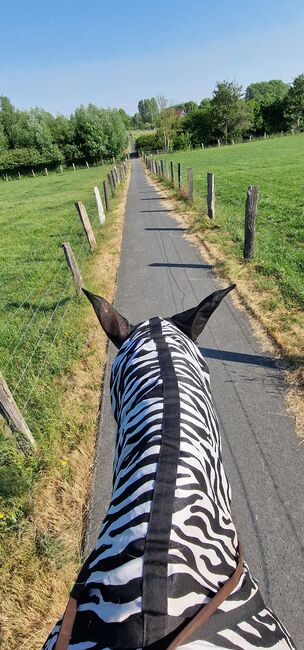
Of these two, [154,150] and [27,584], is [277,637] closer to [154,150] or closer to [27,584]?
[27,584]

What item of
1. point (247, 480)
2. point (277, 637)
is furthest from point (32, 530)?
point (277, 637)

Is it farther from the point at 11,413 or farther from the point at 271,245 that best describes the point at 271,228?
the point at 11,413

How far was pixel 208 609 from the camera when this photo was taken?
842mm

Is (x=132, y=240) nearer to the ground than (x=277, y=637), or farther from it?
nearer to the ground

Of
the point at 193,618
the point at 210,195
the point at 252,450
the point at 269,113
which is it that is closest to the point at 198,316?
the point at 193,618

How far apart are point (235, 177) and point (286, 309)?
1465cm

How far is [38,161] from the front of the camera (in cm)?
4784

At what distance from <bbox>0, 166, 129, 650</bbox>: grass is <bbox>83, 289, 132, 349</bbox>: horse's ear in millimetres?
1456

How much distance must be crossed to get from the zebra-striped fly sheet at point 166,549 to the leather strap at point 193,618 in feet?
0.06

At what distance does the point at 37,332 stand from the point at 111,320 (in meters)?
3.29

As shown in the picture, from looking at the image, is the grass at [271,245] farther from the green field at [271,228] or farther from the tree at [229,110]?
the tree at [229,110]

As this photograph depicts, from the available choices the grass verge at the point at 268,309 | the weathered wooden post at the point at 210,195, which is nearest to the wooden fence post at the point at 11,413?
the grass verge at the point at 268,309

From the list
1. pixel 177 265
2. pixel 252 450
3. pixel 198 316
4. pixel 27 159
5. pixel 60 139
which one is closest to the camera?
pixel 198 316

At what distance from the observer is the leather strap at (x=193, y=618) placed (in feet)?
2.49
